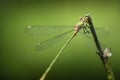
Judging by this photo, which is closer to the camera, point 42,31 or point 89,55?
point 42,31

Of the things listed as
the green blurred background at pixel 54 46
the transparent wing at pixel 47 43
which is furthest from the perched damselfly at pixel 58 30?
the green blurred background at pixel 54 46

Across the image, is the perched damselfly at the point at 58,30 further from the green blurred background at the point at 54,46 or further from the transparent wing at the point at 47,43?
the green blurred background at the point at 54,46

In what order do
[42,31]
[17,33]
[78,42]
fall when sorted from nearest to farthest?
1. [42,31]
2. [78,42]
3. [17,33]

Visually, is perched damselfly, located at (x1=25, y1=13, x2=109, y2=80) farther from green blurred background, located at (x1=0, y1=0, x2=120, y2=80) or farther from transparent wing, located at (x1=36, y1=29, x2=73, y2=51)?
green blurred background, located at (x1=0, y1=0, x2=120, y2=80)

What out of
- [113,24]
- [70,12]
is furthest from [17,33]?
[113,24]

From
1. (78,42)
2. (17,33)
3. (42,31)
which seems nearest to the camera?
(42,31)

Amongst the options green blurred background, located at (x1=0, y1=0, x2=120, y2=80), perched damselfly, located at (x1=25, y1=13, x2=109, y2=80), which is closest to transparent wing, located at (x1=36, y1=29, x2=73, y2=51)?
perched damselfly, located at (x1=25, y1=13, x2=109, y2=80)

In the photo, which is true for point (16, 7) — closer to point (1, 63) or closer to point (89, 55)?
point (1, 63)

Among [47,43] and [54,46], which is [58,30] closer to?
[47,43]
